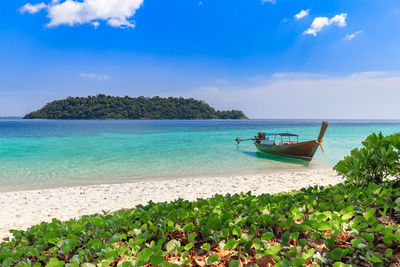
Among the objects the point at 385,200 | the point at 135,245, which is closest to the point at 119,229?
the point at 135,245

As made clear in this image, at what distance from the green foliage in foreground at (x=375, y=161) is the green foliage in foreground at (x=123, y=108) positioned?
177525mm

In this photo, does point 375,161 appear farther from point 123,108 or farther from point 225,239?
point 123,108

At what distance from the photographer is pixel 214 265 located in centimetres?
220

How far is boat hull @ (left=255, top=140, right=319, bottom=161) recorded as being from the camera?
768 inches

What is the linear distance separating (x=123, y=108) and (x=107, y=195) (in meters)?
173

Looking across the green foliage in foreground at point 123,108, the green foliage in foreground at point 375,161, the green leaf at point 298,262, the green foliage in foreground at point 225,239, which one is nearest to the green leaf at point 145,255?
the green foliage in foreground at point 225,239

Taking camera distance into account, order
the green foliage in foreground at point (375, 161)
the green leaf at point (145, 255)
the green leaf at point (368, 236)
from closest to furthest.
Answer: the green leaf at point (145, 255) → the green leaf at point (368, 236) → the green foliage in foreground at point (375, 161)

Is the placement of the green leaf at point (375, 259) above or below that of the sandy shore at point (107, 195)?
above

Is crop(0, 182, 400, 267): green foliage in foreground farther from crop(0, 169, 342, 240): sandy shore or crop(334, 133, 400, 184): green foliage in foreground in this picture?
crop(0, 169, 342, 240): sandy shore

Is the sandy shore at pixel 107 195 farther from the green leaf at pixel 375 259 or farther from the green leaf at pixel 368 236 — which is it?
the green leaf at pixel 375 259

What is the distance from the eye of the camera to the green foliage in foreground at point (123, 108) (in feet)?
555

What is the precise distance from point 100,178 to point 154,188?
5046 millimetres

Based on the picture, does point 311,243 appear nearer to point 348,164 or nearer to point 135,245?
point 135,245

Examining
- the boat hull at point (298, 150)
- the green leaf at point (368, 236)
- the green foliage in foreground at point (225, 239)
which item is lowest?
the boat hull at point (298, 150)
